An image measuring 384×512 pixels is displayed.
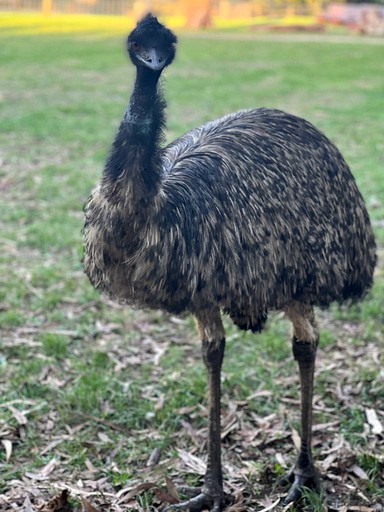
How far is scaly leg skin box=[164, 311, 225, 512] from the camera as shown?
296cm

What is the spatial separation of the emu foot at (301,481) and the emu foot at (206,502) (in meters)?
0.26

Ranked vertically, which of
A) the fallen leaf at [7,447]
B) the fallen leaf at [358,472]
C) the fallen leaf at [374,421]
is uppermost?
the fallen leaf at [374,421]

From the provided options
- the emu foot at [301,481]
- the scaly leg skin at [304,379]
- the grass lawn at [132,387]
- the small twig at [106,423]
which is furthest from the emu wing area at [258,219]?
the small twig at [106,423]

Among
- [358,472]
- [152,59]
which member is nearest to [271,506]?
[358,472]

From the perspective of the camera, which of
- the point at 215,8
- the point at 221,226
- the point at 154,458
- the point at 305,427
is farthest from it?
the point at 215,8

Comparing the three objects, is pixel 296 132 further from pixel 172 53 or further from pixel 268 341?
pixel 268 341

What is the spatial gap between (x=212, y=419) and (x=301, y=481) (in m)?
0.48

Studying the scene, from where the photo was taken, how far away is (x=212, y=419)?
3074 mm

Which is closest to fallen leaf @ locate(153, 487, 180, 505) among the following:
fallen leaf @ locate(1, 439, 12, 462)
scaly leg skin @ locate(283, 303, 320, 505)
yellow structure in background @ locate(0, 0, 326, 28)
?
scaly leg skin @ locate(283, 303, 320, 505)

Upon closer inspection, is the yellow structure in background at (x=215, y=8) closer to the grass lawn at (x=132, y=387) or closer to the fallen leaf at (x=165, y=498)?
the grass lawn at (x=132, y=387)

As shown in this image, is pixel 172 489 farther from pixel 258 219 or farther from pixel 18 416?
pixel 258 219

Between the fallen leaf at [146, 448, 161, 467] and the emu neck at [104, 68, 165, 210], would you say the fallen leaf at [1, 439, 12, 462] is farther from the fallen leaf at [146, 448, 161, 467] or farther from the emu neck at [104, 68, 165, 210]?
the emu neck at [104, 68, 165, 210]

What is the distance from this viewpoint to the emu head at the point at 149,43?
8.03ft

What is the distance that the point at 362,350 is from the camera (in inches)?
177
